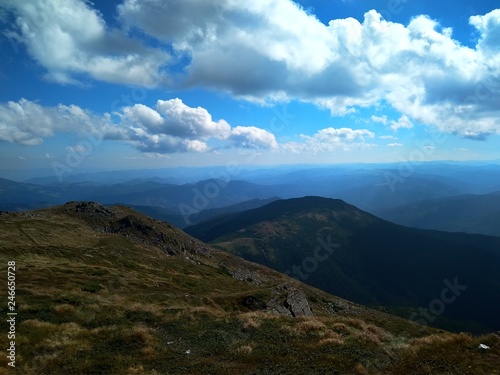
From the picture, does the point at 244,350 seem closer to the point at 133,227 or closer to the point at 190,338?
the point at 190,338

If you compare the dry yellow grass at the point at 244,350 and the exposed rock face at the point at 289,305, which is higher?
the dry yellow grass at the point at 244,350

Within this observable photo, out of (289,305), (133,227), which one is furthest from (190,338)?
(133,227)

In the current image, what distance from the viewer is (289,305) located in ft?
135

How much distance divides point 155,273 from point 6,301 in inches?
1384

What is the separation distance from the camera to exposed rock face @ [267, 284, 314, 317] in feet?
128

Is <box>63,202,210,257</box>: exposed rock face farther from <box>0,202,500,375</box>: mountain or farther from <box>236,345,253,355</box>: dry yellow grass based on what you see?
<box>236,345,253,355</box>: dry yellow grass

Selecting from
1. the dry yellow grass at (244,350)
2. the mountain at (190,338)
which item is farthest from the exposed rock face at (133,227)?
the dry yellow grass at (244,350)

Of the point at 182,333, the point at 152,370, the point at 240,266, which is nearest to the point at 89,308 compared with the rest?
the point at 182,333

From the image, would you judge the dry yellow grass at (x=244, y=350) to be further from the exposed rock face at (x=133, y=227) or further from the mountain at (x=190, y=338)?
the exposed rock face at (x=133, y=227)

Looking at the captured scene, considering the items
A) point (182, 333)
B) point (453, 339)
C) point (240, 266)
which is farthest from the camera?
point (240, 266)

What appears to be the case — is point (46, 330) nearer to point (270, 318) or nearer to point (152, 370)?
point (152, 370)

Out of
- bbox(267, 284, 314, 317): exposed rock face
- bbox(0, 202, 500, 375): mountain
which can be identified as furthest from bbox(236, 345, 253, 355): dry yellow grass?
bbox(267, 284, 314, 317): exposed rock face

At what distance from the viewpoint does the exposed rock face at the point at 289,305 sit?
128 feet

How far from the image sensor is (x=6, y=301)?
2836cm
